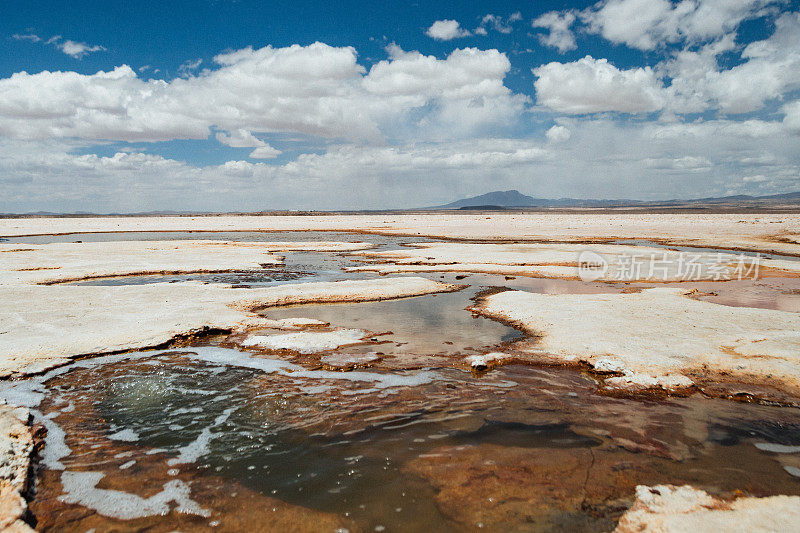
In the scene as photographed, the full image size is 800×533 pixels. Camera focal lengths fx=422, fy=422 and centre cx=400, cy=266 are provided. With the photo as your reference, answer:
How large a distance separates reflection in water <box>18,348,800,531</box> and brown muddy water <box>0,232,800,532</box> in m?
0.03

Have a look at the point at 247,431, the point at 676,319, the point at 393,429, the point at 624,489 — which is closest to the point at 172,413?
the point at 247,431

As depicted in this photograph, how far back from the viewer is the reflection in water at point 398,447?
507 centimetres

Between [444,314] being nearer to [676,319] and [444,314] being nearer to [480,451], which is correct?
[676,319]

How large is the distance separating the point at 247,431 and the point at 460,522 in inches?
149

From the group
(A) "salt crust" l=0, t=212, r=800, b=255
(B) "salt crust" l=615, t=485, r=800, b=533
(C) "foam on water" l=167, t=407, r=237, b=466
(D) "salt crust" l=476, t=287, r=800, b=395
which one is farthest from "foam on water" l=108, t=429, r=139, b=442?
(A) "salt crust" l=0, t=212, r=800, b=255

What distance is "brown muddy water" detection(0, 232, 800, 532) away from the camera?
5051 mm

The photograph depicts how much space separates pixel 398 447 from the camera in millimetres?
6375

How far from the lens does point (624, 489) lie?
5324 millimetres

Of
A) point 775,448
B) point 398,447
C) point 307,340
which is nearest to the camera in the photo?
point 775,448

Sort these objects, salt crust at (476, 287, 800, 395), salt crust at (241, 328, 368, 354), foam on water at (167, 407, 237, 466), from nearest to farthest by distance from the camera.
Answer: foam on water at (167, 407, 237, 466), salt crust at (476, 287, 800, 395), salt crust at (241, 328, 368, 354)

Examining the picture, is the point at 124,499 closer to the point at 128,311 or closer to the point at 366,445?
the point at 366,445

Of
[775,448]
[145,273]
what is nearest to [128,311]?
[145,273]

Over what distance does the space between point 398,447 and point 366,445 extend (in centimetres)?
49

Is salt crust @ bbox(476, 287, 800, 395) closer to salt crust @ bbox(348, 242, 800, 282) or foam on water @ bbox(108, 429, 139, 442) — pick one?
salt crust @ bbox(348, 242, 800, 282)
